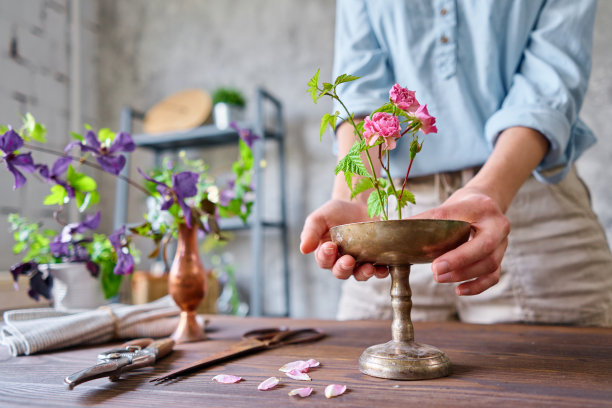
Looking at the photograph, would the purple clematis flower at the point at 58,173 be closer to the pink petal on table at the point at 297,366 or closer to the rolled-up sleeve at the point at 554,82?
the pink petal on table at the point at 297,366

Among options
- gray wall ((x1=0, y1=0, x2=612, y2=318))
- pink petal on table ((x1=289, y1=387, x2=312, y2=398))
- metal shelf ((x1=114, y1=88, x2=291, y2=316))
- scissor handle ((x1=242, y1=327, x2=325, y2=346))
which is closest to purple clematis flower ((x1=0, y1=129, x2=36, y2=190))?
scissor handle ((x1=242, y1=327, x2=325, y2=346))

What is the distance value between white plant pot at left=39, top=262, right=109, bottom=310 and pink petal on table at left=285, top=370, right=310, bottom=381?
2.15ft

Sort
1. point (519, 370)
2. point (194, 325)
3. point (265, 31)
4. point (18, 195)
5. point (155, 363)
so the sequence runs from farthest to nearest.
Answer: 1. point (265, 31)
2. point (18, 195)
3. point (194, 325)
4. point (155, 363)
5. point (519, 370)

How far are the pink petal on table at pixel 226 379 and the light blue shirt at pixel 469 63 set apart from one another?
2.13 ft

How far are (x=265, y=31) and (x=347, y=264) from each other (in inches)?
97.5

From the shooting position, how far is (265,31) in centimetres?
274

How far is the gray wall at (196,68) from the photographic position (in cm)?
251

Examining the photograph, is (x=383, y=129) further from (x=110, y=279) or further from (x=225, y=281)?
(x=225, y=281)

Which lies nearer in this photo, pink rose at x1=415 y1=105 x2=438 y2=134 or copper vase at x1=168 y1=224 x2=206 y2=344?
pink rose at x1=415 y1=105 x2=438 y2=134

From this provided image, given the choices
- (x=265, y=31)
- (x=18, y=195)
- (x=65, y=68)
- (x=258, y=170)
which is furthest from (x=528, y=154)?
(x=65, y=68)

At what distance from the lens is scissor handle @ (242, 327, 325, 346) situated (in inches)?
29.3

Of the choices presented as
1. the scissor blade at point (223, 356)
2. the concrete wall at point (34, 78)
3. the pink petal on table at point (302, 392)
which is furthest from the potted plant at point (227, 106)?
the pink petal on table at point (302, 392)

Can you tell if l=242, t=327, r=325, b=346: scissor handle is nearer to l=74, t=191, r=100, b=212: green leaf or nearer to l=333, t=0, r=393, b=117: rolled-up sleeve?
l=74, t=191, r=100, b=212: green leaf

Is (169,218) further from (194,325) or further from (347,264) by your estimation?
(347,264)
